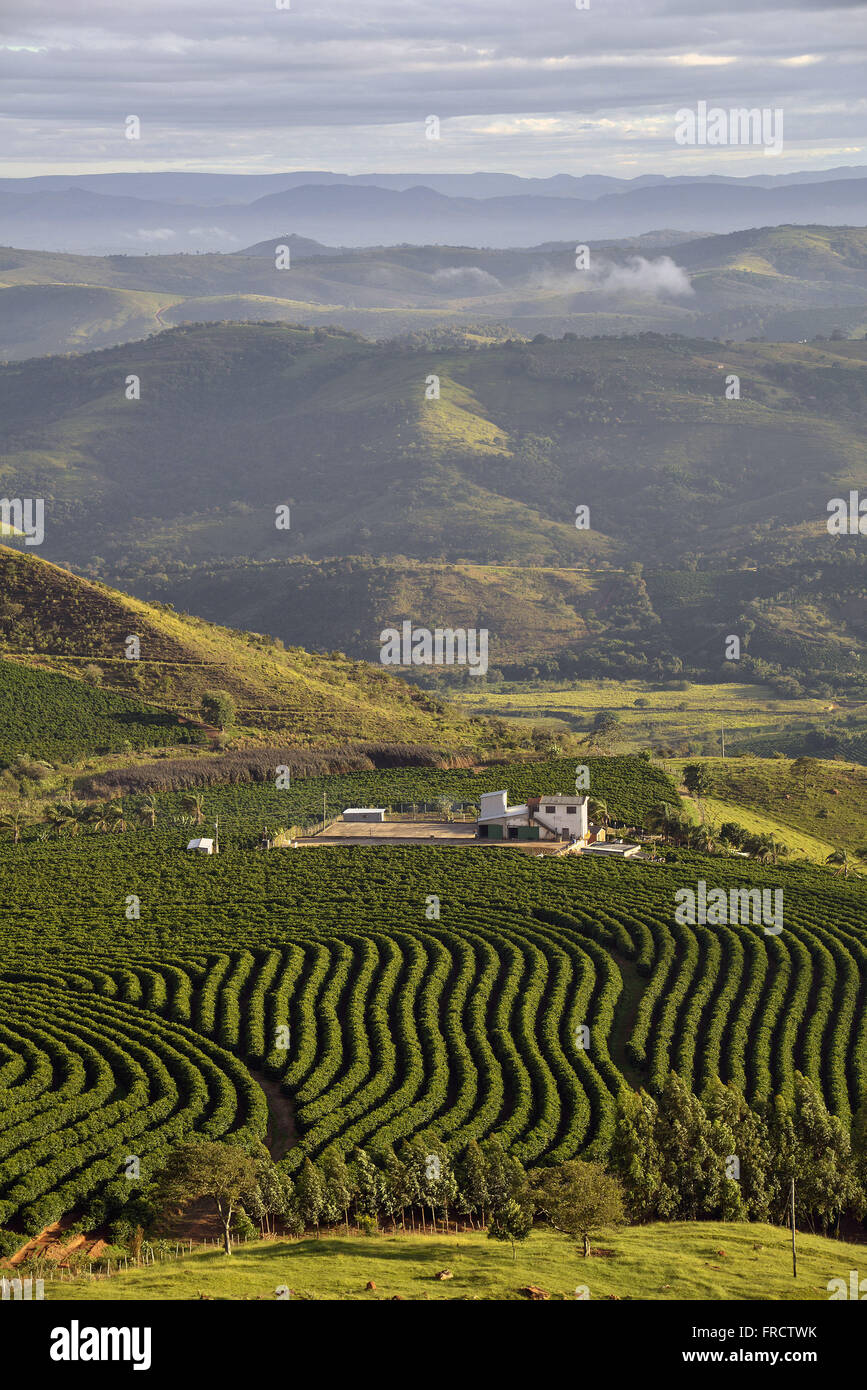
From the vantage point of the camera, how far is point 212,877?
80750 mm

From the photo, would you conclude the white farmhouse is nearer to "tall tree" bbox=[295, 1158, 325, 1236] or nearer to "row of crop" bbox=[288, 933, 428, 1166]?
"row of crop" bbox=[288, 933, 428, 1166]

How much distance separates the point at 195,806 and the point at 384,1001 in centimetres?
4032

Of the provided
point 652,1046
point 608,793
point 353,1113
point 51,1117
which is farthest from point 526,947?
point 608,793

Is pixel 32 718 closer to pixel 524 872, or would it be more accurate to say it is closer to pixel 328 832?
pixel 328 832

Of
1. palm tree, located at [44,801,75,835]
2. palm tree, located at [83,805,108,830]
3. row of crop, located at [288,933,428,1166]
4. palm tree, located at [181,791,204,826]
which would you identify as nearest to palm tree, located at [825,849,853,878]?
row of crop, located at [288,933,428,1166]

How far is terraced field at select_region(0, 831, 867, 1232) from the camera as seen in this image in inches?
1955

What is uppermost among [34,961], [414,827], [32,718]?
[32,718]

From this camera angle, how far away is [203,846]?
87188 mm

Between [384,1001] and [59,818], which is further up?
[59,818]

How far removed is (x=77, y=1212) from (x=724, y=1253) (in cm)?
Result: 1822

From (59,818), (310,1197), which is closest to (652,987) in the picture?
(310,1197)

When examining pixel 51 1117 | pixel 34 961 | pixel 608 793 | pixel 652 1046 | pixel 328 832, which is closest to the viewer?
pixel 51 1117

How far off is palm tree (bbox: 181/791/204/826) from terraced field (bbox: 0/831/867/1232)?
35.7 ft

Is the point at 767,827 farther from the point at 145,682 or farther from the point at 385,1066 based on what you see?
the point at 385,1066
